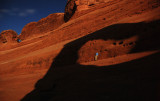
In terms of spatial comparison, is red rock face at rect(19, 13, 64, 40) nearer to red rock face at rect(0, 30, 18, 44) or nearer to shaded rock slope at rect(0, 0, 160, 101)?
red rock face at rect(0, 30, 18, 44)

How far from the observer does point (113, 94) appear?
1.67 meters

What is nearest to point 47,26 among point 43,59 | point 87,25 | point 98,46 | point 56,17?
point 56,17

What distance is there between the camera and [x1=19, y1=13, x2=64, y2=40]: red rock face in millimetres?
35344

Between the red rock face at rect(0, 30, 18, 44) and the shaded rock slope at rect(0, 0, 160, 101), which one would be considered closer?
the shaded rock slope at rect(0, 0, 160, 101)

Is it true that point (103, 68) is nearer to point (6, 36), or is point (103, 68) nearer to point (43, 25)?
point (43, 25)

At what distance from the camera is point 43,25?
126 feet

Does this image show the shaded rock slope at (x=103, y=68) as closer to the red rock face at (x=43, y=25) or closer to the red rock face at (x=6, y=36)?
the red rock face at (x=43, y=25)

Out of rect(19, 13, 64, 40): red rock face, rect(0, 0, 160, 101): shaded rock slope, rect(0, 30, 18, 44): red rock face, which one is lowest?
rect(0, 0, 160, 101): shaded rock slope

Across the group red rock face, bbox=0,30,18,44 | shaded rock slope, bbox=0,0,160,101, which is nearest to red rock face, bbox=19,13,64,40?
red rock face, bbox=0,30,18,44

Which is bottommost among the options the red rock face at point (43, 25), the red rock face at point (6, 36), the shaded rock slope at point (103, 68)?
the shaded rock slope at point (103, 68)

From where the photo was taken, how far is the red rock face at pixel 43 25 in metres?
35.3

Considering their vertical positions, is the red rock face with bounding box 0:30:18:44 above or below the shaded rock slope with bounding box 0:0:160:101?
above

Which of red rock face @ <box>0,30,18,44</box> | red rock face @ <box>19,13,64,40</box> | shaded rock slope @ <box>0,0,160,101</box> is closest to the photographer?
shaded rock slope @ <box>0,0,160,101</box>

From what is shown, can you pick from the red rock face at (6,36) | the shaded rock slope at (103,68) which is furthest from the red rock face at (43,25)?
the shaded rock slope at (103,68)
